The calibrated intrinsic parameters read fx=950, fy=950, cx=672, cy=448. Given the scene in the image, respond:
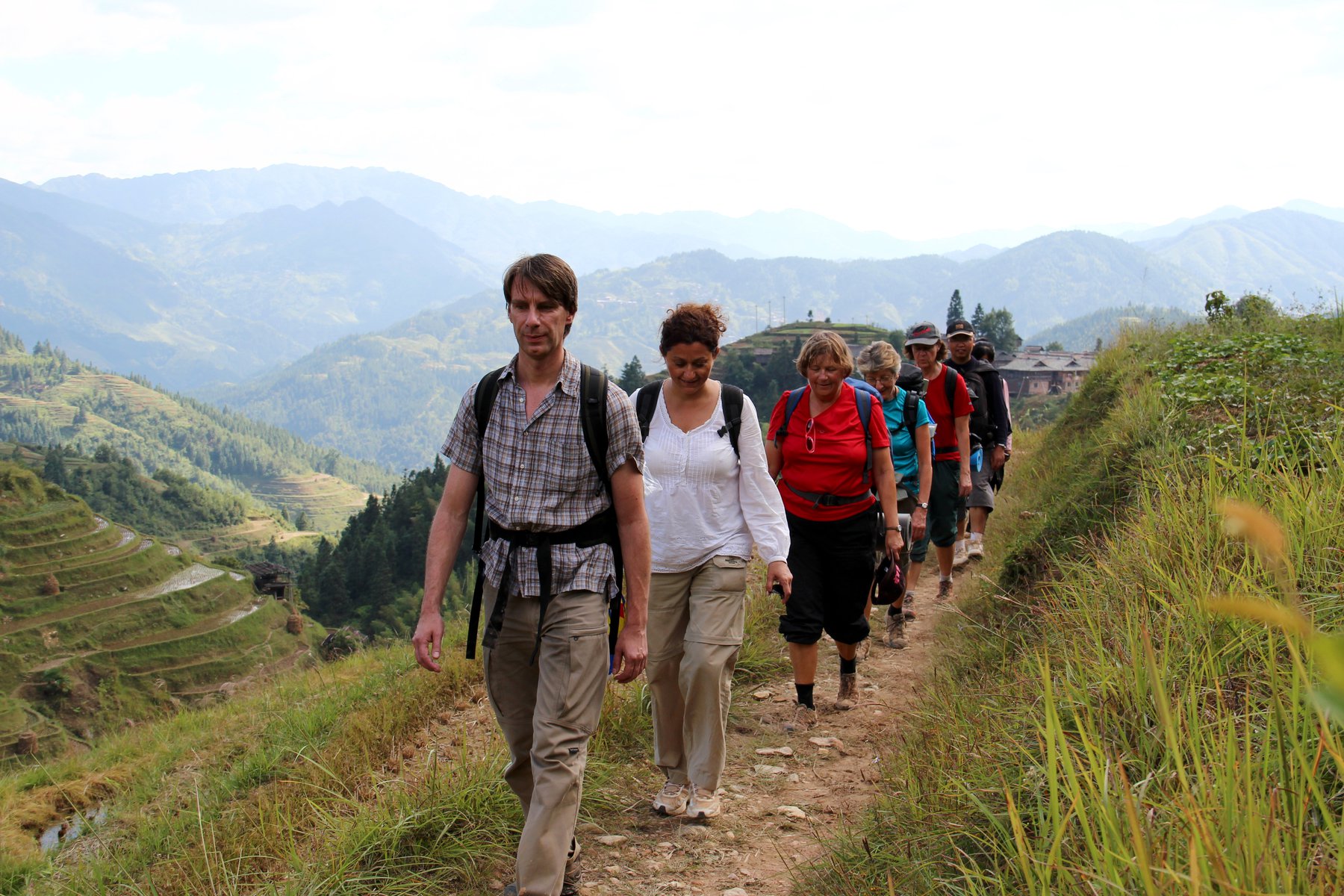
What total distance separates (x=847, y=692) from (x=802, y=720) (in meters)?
0.47

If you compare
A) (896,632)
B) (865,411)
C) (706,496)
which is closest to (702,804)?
(706,496)

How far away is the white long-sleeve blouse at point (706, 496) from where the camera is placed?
4.39 m

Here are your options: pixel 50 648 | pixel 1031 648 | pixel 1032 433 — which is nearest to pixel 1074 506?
pixel 1031 648

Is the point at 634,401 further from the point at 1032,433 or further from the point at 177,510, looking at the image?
the point at 177,510

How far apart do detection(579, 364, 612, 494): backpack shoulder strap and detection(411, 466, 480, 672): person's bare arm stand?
0.49 metres

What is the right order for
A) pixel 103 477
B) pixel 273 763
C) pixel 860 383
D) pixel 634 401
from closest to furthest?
1. pixel 634 401
2. pixel 860 383
3. pixel 273 763
4. pixel 103 477

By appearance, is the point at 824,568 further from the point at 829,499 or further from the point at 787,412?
the point at 787,412

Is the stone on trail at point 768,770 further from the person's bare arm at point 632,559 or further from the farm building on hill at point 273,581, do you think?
the farm building on hill at point 273,581

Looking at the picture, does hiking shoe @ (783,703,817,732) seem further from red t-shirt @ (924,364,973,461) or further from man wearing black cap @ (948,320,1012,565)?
man wearing black cap @ (948,320,1012,565)

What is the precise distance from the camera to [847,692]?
18.9ft

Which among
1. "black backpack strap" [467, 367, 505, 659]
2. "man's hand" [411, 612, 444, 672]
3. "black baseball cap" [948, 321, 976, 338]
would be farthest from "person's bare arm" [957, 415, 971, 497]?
"man's hand" [411, 612, 444, 672]

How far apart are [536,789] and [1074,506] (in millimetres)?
4270

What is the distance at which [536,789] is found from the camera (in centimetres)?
332

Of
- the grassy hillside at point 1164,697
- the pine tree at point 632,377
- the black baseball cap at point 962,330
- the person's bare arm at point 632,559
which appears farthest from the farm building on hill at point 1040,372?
the person's bare arm at point 632,559
